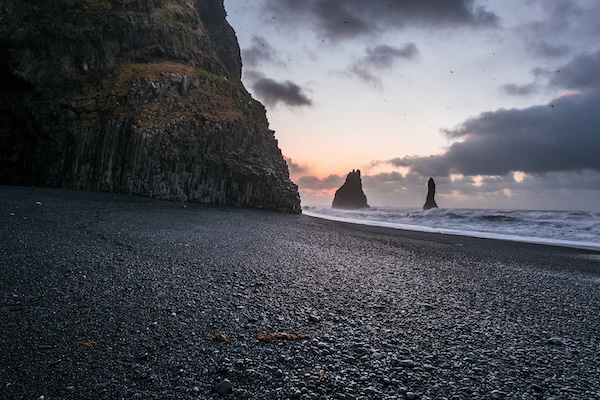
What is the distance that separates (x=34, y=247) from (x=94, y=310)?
432cm

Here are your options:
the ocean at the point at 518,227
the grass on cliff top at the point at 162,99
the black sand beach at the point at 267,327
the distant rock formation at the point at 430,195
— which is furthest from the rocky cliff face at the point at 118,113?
the distant rock formation at the point at 430,195

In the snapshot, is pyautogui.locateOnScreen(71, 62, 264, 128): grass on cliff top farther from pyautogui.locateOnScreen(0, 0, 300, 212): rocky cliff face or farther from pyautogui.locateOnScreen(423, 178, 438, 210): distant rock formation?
pyautogui.locateOnScreen(423, 178, 438, 210): distant rock formation

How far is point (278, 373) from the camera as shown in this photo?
10.8ft

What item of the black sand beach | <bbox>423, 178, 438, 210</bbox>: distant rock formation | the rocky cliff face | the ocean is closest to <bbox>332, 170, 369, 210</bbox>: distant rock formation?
<bbox>423, 178, 438, 210</bbox>: distant rock formation

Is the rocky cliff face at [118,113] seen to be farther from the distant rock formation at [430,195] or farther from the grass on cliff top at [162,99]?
the distant rock formation at [430,195]

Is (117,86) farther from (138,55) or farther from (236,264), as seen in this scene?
(236,264)

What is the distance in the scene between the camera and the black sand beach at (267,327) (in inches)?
123

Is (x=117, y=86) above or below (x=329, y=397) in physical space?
above

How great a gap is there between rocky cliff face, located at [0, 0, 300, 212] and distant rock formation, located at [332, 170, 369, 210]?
9404 centimetres

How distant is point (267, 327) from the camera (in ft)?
14.4

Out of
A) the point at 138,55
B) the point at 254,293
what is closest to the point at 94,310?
the point at 254,293

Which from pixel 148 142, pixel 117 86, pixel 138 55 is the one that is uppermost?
pixel 138 55

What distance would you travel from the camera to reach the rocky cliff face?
27.1 m

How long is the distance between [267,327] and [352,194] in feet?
415
